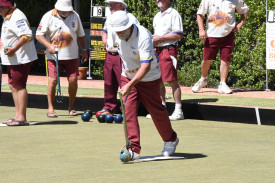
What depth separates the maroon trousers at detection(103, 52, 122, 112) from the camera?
33.2 feet

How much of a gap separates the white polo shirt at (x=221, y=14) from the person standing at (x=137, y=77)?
455 cm

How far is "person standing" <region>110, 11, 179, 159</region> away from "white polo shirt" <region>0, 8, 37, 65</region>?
250 centimetres

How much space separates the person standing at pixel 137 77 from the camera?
6754mm

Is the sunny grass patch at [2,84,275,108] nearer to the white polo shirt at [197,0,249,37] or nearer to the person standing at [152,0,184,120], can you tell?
the person standing at [152,0,184,120]

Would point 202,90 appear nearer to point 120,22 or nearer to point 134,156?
point 134,156

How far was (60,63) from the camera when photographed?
10.5 metres

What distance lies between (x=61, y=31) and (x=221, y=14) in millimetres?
2549

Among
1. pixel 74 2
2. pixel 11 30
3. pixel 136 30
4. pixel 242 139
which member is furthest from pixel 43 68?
pixel 136 30

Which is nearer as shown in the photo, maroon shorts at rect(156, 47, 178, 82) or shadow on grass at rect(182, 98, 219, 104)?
maroon shorts at rect(156, 47, 178, 82)

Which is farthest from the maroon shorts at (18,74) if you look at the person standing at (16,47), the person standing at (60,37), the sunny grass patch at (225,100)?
the sunny grass patch at (225,100)

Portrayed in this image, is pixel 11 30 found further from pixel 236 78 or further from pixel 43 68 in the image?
pixel 43 68

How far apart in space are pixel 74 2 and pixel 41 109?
16.0ft

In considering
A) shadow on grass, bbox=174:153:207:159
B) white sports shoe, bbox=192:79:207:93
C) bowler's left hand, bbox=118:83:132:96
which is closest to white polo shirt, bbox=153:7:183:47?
white sports shoe, bbox=192:79:207:93

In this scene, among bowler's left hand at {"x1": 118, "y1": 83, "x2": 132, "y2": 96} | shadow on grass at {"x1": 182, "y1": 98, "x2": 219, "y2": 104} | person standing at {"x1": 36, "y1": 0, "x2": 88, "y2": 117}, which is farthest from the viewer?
shadow on grass at {"x1": 182, "y1": 98, "x2": 219, "y2": 104}
